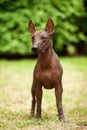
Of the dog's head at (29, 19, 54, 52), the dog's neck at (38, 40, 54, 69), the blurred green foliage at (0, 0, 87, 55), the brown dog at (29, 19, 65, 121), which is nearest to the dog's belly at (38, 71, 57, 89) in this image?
the brown dog at (29, 19, 65, 121)

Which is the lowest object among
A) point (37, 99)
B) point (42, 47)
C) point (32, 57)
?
point (32, 57)

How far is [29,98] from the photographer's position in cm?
978

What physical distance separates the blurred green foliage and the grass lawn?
0.67 metres

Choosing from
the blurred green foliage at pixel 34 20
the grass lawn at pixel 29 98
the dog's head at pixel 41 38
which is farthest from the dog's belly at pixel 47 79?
the blurred green foliage at pixel 34 20

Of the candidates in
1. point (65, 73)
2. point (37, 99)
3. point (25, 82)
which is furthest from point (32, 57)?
point (37, 99)

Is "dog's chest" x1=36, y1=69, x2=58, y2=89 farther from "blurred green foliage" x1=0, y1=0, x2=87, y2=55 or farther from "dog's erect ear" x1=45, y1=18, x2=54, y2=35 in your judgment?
"blurred green foliage" x1=0, y1=0, x2=87, y2=55

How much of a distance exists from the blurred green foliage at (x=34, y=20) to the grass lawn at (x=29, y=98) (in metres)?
0.67

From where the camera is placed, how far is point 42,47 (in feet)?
22.1

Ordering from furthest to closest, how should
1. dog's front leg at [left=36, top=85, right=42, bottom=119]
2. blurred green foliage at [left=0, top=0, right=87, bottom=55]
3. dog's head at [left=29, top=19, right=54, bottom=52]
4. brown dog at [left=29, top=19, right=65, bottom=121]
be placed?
1. blurred green foliage at [left=0, top=0, right=87, bottom=55]
2. dog's front leg at [left=36, top=85, right=42, bottom=119]
3. brown dog at [left=29, top=19, right=65, bottom=121]
4. dog's head at [left=29, top=19, right=54, bottom=52]

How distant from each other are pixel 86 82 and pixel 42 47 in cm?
497

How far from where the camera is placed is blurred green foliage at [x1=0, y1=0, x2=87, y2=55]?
624 inches

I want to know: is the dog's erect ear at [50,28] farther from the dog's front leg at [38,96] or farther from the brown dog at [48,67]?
the dog's front leg at [38,96]

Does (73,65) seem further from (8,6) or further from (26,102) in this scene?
(26,102)

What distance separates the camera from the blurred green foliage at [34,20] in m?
15.9
